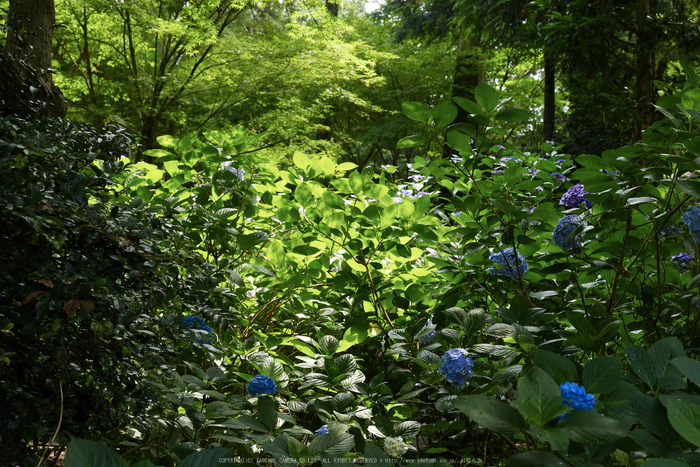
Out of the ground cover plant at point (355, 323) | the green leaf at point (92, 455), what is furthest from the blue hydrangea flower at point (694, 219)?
the green leaf at point (92, 455)

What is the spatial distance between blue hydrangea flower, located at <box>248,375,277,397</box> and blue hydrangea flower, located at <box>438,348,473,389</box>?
1.67 ft

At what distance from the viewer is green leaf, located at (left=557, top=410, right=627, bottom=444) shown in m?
0.68

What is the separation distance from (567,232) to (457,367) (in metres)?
0.66

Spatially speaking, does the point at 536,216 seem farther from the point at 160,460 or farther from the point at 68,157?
the point at 68,157

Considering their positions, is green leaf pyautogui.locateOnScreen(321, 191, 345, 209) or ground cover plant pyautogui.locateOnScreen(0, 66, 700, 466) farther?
green leaf pyautogui.locateOnScreen(321, 191, 345, 209)

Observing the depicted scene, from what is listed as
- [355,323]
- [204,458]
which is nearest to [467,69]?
[355,323]

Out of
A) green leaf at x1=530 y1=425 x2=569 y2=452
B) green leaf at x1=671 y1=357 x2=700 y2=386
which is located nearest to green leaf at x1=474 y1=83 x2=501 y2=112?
green leaf at x1=671 y1=357 x2=700 y2=386

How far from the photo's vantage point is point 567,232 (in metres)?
1.54

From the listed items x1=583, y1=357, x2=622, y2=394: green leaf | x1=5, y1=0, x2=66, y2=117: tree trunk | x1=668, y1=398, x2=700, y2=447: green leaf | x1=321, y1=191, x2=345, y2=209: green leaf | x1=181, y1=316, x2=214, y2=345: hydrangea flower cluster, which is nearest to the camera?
x1=668, y1=398, x2=700, y2=447: green leaf

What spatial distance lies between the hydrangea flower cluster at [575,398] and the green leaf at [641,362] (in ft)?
0.57

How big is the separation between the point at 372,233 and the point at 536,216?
64 centimetres

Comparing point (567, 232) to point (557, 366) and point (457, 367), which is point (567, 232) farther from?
point (557, 366)

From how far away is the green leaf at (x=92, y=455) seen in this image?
0.56 m

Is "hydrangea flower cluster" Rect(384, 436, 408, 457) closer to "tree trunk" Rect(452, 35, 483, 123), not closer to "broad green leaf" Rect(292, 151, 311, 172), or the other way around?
"broad green leaf" Rect(292, 151, 311, 172)
